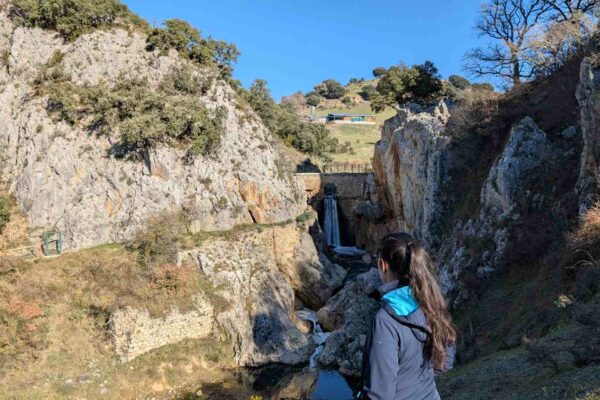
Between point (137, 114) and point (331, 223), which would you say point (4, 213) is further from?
point (331, 223)

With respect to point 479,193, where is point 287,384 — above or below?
below

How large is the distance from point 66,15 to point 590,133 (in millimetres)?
33835

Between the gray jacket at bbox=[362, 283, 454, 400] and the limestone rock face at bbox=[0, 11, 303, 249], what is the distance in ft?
77.7

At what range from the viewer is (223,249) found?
24.1 metres

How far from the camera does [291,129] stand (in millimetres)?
51969

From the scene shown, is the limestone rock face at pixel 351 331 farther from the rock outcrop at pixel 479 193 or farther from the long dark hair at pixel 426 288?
the long dark hair at pixel 426 288

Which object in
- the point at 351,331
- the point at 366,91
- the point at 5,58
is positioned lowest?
the point at 351,331

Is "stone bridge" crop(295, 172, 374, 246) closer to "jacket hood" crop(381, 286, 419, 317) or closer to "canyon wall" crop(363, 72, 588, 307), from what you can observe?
"canyon wall" crop(363, 72, 588, 307)

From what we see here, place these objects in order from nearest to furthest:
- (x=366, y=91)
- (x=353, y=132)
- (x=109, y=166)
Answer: (x=109, y=166) → (x=353, y=132) → (x=366, y=91)

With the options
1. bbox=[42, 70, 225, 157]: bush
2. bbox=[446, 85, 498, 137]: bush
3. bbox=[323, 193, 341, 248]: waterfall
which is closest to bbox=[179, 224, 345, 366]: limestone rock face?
bbox=[42, 70, 225, 157]: bush

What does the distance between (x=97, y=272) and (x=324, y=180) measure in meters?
25.0

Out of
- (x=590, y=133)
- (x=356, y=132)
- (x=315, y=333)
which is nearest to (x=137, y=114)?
(x=315, y=333)

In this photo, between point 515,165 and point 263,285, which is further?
point 263,285

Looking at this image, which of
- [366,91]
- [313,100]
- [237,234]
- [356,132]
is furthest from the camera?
[366,91]
